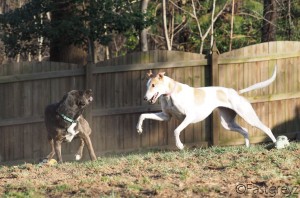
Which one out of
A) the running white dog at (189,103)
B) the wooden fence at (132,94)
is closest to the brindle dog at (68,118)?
the running white dog at (189,103)

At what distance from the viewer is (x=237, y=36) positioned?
2298 cm

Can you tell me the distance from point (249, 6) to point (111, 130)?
507 inches

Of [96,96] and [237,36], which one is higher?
[237,36]

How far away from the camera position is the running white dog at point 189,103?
1188 centimetres

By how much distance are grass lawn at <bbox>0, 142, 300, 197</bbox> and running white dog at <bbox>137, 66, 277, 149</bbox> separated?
233 centimetres

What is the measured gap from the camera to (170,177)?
7996 mm

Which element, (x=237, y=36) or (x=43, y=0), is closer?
(x=43, y=0)

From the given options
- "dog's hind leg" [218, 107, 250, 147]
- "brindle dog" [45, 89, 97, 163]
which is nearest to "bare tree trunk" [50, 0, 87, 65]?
"dog's hind leg" [218, 107, 250, 147]

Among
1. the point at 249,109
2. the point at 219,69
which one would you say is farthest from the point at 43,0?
the point at 249,109

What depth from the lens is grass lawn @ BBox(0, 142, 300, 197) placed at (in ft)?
24.3

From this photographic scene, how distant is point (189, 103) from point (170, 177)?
14.3ft

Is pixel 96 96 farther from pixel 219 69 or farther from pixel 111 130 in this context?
pixel 219 69

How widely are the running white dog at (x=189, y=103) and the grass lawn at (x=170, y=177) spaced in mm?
2333

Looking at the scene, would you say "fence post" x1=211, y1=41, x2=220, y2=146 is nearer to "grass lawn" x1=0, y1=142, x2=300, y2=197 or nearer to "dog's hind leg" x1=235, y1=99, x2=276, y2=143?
"dog's hind leg" x1=235, y1=99, x2=276, y2=143
